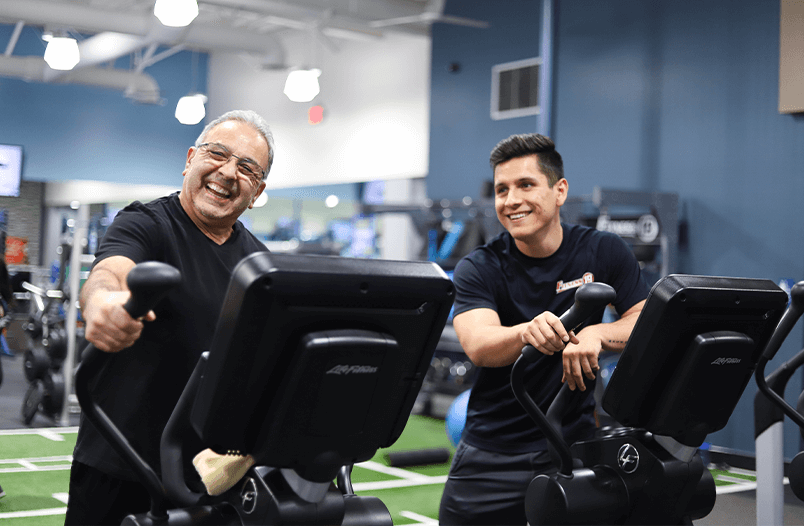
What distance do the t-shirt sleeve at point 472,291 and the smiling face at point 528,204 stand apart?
15 centimetres

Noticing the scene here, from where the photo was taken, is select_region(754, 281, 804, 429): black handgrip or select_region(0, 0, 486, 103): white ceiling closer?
select_region(754, 281, 804, 429): black handgrip

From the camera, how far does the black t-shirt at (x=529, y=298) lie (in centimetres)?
219

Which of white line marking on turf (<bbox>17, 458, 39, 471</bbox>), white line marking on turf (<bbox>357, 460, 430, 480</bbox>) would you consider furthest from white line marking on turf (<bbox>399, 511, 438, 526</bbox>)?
white line marking on turf (<bbox>17, 458, 39, 471</bbox>)

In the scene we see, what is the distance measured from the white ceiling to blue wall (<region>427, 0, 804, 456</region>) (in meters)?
1.20

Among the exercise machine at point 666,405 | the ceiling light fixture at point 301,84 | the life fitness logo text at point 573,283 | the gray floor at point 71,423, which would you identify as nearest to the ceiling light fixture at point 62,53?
the gray floor at point 71,423

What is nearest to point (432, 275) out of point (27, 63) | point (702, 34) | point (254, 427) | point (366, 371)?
point (366, 371)

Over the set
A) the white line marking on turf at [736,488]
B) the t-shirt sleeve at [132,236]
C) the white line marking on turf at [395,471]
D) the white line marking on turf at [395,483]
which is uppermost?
the t-shirt sleeve at [132,236]

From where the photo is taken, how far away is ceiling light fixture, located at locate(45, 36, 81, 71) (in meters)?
3.56

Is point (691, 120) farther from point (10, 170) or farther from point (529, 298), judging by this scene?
point (10, 170)

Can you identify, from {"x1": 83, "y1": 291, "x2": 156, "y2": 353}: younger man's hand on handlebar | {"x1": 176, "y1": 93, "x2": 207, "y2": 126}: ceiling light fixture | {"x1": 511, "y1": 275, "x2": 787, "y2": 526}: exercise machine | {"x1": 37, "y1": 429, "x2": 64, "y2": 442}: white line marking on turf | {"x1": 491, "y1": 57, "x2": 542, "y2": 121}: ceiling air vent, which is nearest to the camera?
{"x1": 83, "y1": 291, "x2": 156, "y2": 353}: younger man's hand on handlebar

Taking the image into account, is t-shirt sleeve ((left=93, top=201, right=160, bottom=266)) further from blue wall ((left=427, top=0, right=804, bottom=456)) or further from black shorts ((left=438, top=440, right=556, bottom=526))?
blue wall ((left=427, top=0, right=804, bottom=456))

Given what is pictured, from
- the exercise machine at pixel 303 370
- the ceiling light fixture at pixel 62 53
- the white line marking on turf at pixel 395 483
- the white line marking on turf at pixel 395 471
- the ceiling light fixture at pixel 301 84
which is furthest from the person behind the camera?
the ceiling light fixture at pixel 301 84

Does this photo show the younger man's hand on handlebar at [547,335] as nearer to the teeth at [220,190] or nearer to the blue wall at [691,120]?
the teeth at [220,190]

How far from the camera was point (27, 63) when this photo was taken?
3535 millimetres
